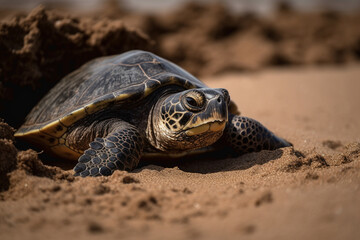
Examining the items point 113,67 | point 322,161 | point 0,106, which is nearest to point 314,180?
point 322,161

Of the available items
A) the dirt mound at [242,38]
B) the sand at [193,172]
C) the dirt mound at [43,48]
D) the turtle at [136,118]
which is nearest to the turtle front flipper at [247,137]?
the turtle at [136,118]

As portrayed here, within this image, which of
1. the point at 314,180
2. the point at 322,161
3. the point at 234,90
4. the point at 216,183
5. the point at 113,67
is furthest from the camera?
the point at 234,90

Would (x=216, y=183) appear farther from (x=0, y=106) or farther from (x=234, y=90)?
(x=234, y=90)

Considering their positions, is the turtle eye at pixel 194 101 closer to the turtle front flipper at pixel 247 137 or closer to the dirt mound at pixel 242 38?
the turtle front flipper at pixel 247 137

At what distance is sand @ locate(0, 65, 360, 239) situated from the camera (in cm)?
177

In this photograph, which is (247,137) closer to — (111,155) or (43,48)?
(111,155)

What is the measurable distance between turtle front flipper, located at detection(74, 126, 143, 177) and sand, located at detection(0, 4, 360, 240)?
15 centimetres

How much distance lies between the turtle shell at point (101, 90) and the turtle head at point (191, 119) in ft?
1.11

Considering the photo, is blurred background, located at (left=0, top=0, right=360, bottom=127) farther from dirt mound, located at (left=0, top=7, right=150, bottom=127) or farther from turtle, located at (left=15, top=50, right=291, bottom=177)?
turtle, located at (left=15, top=50, right=291, bottom=177)

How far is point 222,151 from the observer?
388 cm

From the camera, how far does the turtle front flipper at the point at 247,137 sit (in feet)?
11.8

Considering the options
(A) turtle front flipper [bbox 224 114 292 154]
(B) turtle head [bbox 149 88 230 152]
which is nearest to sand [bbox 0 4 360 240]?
(A) turtle front flipper [bbox 224 114 292 154]

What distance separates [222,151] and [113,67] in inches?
61.3

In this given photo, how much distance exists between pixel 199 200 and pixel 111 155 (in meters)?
1.02
